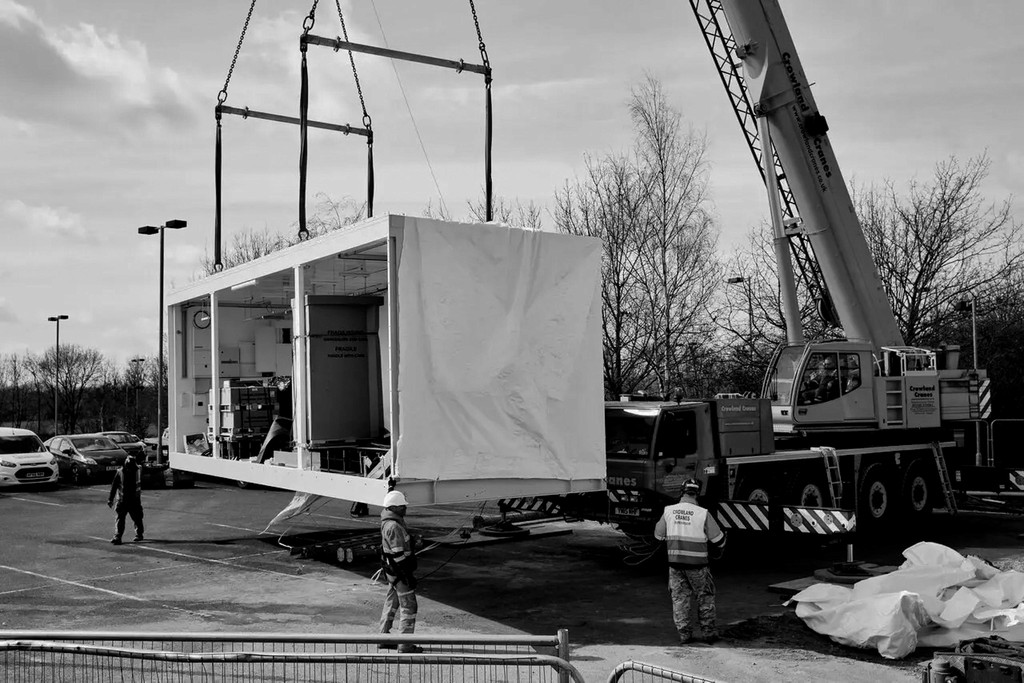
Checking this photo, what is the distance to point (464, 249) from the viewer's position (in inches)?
381

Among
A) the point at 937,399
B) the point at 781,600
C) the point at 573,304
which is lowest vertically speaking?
the point at 781,600

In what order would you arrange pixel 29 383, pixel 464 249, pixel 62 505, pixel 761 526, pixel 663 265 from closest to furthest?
pixel 464 249 → pixel 761 526 → pixel 62 505 → pixel 663 265 → pixel 29 383

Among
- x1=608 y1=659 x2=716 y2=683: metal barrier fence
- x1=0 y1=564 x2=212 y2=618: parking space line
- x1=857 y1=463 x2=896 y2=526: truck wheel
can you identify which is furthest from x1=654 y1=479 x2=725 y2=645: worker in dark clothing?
x1=857 y1=463 x2=896 y2=526: truck wheel

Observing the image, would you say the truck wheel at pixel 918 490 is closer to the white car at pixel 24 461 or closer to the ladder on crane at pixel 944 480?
the ladder on crane at pixel 944 480

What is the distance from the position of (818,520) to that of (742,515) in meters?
1.00

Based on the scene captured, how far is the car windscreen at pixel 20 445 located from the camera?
2664 cm

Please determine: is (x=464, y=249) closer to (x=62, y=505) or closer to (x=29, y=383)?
(x=62, y=505)

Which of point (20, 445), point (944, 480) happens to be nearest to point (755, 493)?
point (944, 480)

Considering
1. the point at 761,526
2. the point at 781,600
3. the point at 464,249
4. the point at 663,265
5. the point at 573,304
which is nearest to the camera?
the point at 464,249

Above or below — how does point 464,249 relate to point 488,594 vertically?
above

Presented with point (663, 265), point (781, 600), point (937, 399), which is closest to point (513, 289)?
point (781, 600)

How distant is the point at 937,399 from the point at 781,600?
8411mm

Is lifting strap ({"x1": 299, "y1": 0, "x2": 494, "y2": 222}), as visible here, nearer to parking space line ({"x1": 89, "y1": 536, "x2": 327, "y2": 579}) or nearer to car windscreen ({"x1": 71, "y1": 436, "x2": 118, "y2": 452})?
parking space line ({"x1": 89, "y1": 536, "x2": 327, "y2": 579})

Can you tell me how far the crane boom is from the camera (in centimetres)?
1708
